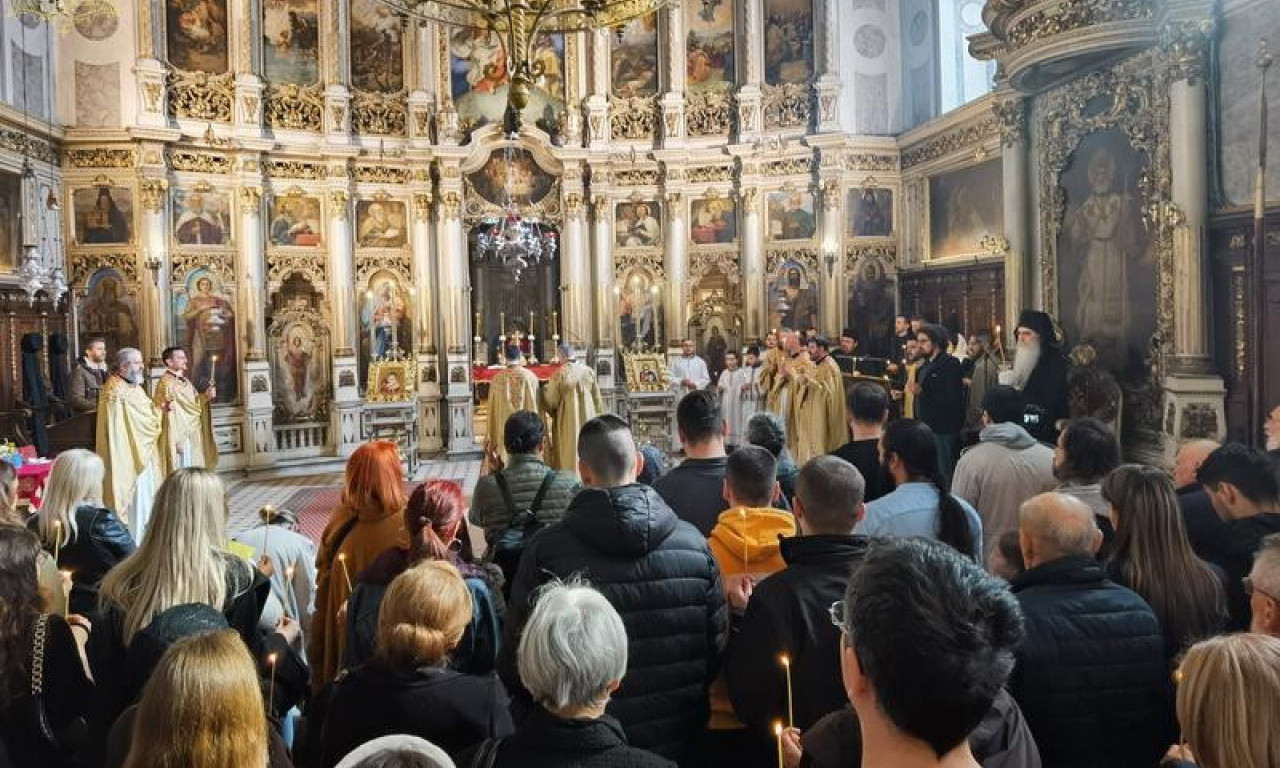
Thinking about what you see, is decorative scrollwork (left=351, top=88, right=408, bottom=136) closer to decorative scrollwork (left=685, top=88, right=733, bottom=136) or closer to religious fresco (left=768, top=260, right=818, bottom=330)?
decorative scrollwork (left=685, top=88, right=733, bottom=136)

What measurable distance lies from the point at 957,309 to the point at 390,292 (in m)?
11.5

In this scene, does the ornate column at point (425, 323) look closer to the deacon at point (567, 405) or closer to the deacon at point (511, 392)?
the deacon at point (511, 392)

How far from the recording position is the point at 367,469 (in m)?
4.43

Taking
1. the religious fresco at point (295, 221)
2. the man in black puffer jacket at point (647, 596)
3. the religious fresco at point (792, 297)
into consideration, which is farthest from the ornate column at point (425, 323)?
the man in black puffer jacket at point (647, 596)

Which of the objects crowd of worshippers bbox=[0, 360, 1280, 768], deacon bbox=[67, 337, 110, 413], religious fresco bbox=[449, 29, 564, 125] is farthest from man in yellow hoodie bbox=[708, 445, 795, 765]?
religious fresco bbox=[449, 29, 564, 125]

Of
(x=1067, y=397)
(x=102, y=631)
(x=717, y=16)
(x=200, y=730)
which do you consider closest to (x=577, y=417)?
(x=1067, y=397)

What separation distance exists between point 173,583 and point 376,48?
18404 mm

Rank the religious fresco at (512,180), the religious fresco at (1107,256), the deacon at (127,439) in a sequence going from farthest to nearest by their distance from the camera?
the religious fresco at (512,180), the religious fresco at (1107,256), the deacon at (127,439)

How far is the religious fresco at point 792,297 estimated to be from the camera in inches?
768

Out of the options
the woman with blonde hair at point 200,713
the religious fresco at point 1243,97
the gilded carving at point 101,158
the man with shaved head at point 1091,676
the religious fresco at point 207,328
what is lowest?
the man with shaved head at point 1091,676

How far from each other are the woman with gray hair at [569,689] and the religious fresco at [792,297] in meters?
17.5

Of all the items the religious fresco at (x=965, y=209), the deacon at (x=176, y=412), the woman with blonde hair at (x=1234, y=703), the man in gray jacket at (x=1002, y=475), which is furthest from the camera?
Result: the religious fresco at (x=965, y=209)

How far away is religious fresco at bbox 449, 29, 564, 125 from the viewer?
1994 cm

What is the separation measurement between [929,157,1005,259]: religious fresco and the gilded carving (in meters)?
15.2
